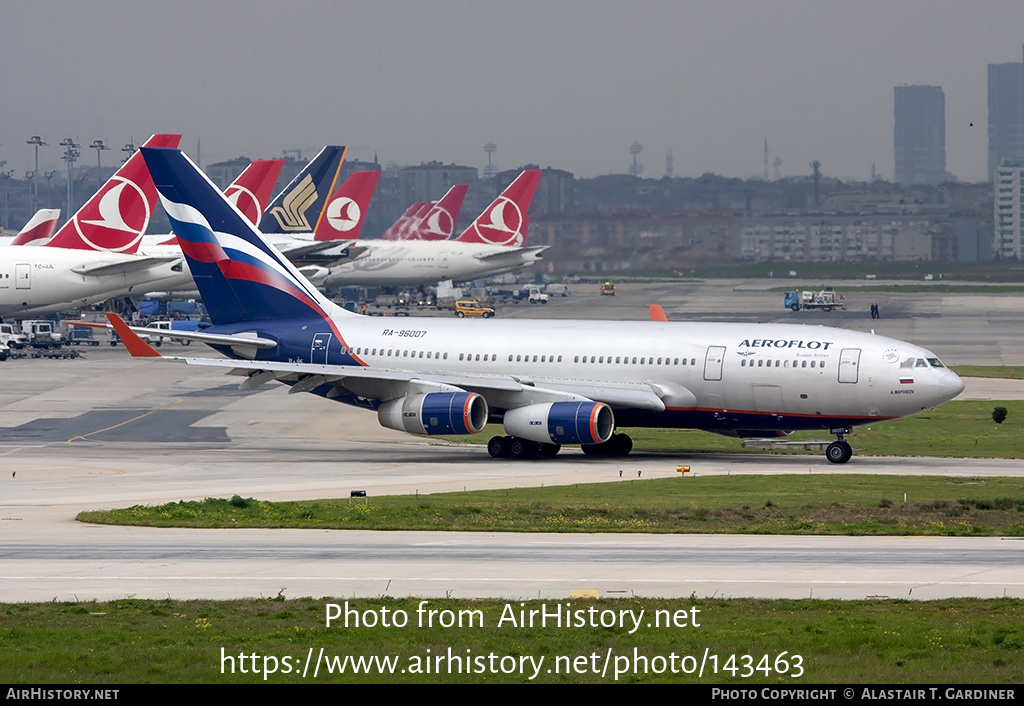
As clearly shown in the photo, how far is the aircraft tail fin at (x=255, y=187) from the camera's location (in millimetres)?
109500

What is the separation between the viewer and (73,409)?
63656 mm

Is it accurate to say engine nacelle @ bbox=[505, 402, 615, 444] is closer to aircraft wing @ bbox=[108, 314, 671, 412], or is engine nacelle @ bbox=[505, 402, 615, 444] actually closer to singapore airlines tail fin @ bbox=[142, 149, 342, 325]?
aircraft wing @ bbox=[108, 314, 671, 412]

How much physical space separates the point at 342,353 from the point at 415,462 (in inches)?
266

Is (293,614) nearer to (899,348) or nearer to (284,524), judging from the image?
(284,524)

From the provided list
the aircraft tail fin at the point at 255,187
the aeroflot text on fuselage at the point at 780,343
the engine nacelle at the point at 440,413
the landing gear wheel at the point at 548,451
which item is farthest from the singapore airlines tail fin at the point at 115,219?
the aeroflot text on fuselage at the point at 780,343

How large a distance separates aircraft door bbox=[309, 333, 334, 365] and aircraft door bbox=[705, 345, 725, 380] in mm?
14562

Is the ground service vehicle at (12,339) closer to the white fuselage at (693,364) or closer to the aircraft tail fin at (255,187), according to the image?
the aircraft tail fin at (255,187)

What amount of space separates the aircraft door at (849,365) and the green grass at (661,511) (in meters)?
6.72

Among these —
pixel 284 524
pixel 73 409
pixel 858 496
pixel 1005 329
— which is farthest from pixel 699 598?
pixel 1005 329

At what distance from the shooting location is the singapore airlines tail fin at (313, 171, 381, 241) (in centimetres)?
14125

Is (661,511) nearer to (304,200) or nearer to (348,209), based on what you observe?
(304,200)

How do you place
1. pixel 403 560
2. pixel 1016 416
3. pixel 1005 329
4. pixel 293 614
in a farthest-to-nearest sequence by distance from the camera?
1. pixel 1005 329
2. pixel 1016 416
3. pixel 403 560
4. pixel 293 614

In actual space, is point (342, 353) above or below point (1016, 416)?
above

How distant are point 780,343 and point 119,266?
54.1 meters
